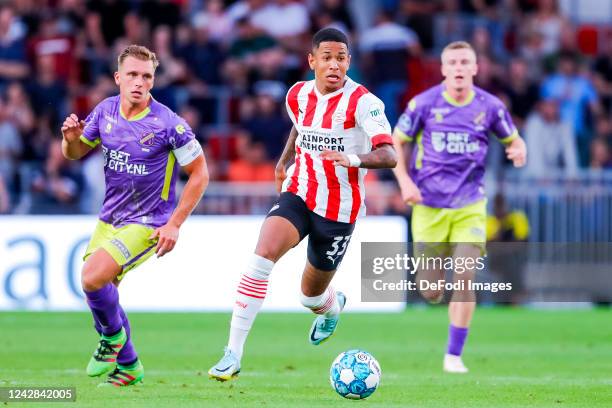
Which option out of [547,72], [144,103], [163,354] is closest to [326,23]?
[547,72]

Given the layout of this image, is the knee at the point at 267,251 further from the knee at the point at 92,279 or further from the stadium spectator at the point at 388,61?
the stadium spectator at the point at 388,61

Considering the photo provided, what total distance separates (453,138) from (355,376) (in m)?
3.49

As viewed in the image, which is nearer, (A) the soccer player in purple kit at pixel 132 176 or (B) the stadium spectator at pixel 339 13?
(A) the soccer player in purple kit at pixel 132 176

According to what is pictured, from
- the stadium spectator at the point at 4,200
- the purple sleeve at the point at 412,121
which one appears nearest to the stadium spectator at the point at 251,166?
the stadium spectator at the point at 4,200

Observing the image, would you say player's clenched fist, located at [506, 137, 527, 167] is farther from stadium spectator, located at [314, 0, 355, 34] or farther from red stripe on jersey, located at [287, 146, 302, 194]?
stadium spectator, located at [314, 0, 355, 34]

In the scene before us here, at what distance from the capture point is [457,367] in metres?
11.7

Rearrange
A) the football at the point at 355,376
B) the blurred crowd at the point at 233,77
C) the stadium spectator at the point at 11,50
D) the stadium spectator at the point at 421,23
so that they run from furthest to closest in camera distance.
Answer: the stadium spectator at the point at 421,23
the stadium spectator at the point at 11,50
the blurred crowd at the point at 233,77
the football at the point at 355,376

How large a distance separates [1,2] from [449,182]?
11.5 meters

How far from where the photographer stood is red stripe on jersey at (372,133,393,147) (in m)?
9.44

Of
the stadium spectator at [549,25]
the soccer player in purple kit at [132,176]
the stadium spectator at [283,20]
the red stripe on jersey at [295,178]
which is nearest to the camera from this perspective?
the soccer player in purple kit at [132,176]

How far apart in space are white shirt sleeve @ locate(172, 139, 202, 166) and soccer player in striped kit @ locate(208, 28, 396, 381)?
71 cm

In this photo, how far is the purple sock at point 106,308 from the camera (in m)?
9.62

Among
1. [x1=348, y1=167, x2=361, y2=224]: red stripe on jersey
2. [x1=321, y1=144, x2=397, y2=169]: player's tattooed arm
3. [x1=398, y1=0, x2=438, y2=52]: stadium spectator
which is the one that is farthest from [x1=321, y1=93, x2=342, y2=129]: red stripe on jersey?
[x1=398, y1=0, x2=438, y2=52]: stadium spectator

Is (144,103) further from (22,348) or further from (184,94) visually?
(184,94)
